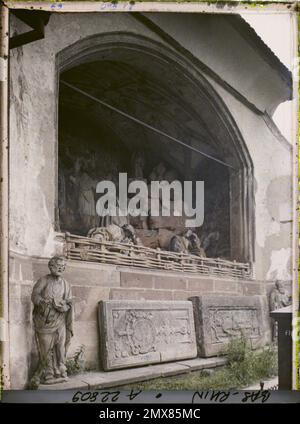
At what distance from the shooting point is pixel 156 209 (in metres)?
5.93

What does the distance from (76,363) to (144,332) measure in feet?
2.87

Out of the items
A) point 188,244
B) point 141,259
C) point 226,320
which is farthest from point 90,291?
point 188,244

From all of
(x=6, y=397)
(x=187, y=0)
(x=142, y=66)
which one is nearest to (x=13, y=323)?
(x=6, y=397)

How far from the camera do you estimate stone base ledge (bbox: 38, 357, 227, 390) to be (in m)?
4.06

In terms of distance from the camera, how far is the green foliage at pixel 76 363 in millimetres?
4277

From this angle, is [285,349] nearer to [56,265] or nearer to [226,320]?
[226,320]

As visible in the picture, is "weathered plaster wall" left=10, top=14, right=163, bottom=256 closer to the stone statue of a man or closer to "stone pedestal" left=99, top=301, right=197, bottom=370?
the stone statue of a man

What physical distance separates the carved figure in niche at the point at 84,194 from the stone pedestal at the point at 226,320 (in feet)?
7.38

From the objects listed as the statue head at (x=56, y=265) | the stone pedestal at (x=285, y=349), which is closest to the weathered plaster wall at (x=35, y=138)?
the statue head at (x=56, y=265)

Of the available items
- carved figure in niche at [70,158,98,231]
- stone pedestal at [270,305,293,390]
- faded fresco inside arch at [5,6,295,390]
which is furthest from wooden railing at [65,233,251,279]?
stone pedestal at [270,305,293,390]

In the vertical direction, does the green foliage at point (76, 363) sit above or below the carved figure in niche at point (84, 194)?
below

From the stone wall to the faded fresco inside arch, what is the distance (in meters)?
0.01

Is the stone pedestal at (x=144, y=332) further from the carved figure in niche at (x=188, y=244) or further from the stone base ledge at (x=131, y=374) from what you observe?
the carved figure in niche at (x=188, y=244)
